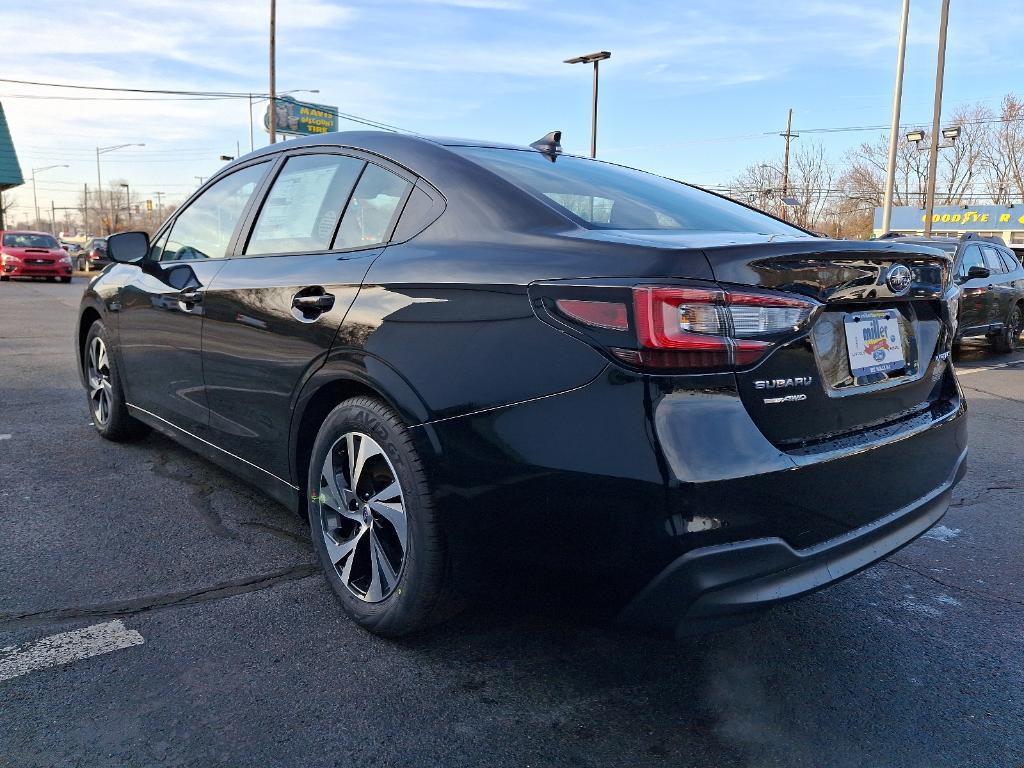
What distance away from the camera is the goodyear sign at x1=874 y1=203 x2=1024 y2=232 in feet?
145

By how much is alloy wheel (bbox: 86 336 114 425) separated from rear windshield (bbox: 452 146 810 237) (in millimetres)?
2950

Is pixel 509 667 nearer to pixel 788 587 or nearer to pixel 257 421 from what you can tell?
pixel 788 587

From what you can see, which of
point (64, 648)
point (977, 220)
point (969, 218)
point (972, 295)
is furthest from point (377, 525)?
point (969, 218)

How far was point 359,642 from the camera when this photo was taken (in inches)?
105

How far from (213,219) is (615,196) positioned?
2.03 m

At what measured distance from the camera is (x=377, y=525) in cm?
263

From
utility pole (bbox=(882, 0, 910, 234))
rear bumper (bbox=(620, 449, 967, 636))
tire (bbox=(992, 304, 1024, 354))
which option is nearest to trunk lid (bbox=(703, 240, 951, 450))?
rear bumper (bbox=(620, 449, 967, 636))

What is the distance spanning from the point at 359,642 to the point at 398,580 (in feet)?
1.02

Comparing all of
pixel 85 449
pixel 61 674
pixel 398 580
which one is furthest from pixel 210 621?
pixel 85 449

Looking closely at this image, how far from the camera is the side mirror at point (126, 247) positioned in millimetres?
4238

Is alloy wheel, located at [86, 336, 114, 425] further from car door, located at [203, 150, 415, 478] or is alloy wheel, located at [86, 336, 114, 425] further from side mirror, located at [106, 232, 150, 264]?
car door, located at [203, 150, 415, 478]

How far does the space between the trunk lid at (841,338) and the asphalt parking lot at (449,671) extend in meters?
0.28

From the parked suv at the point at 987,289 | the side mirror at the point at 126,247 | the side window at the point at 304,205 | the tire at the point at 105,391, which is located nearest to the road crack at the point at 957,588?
the side window at the point at 304,205

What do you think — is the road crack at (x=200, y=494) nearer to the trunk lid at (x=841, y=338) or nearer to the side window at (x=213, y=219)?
the side window at (x=213, y=219)
